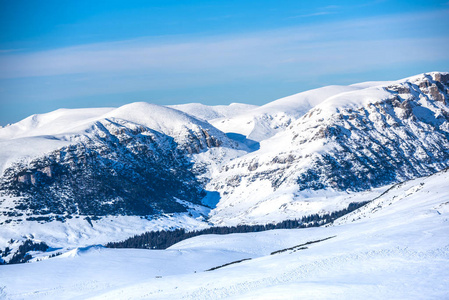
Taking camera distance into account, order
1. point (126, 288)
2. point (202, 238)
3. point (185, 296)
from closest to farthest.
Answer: point (185, 296) < point (126, 288) < point (202, 238)

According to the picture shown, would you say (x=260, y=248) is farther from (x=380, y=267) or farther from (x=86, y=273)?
(x=380, y=267)

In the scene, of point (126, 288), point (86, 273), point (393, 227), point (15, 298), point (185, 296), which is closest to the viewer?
point (185, 296)

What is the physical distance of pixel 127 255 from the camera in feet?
424

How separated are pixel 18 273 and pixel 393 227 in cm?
7255

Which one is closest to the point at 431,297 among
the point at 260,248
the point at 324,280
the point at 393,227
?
the point at 324,280

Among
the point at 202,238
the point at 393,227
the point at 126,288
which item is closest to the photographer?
the point at 126,288

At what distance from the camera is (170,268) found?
4636 inches

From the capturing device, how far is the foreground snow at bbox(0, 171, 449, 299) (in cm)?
5991

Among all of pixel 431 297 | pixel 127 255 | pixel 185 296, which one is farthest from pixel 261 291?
pixel 127 255

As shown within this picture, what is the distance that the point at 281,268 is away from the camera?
3044 inches

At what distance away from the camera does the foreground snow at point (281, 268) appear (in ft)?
197

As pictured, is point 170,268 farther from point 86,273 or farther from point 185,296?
point 185,296

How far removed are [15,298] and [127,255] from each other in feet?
102

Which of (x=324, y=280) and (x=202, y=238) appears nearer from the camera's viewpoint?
(x=324, y=280)
